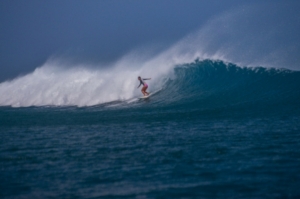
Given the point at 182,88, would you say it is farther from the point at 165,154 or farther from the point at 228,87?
the point at 165,154

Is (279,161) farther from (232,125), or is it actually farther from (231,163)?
(232,125)

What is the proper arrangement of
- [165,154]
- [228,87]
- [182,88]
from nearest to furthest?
[165,154], [228,87], [182,88]

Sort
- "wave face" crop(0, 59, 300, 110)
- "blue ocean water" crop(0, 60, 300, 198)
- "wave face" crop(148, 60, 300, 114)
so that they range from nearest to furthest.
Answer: "blue ocean water" crop(0, 60, 300, 198) → "wave face" crop(148, 60, 300, 114) → "wave face" crop(0, 59, 300, 110)

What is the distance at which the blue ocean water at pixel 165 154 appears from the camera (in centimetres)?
480

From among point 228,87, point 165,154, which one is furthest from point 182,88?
point 165,154

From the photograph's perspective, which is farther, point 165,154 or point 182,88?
point 182,88

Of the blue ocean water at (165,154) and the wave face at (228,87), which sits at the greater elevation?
the wave face at (228,87)

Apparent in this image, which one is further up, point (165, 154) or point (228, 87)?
point (228, 87)

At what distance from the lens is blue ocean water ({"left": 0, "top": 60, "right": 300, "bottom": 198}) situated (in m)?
4.80

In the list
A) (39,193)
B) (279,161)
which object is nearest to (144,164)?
(39,193)

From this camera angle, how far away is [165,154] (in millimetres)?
6613

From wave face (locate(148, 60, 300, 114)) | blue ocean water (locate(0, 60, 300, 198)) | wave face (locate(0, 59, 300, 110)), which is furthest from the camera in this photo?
wave face (locate(0, 59, 300, 110))

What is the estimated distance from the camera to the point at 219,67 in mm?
20484

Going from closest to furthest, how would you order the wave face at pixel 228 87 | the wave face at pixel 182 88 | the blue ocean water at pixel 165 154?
the blue ocean water at pixel 165 154
the wave face at pixel 228 87
the wave face at pixel 182 88
